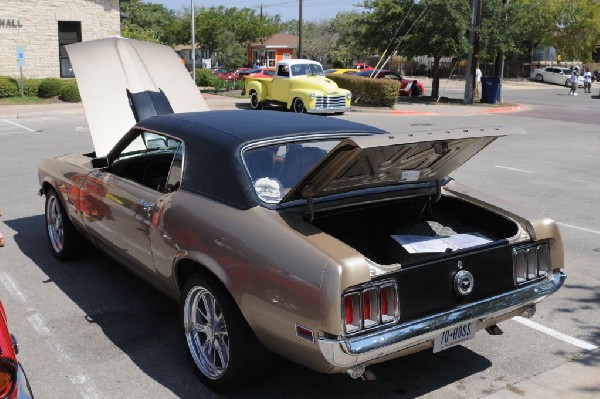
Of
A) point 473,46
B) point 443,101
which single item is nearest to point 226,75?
point 443,101

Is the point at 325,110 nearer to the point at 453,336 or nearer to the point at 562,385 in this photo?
the point at 562,385

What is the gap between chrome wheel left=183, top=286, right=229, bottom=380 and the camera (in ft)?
13.2

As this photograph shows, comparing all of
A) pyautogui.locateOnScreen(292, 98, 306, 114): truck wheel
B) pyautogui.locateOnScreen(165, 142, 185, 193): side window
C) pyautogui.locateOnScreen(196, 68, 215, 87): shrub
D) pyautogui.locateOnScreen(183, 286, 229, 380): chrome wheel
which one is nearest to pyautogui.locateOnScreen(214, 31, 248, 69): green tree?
pyautogui.locateOnScreen(196, 68, 215, 87): shrub

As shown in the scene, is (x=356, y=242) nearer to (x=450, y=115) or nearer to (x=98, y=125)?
(x=98, y=125)

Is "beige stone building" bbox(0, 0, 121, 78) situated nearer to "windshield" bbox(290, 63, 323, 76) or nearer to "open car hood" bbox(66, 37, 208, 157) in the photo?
"windshield" bbox(290, 63, 323, 76)

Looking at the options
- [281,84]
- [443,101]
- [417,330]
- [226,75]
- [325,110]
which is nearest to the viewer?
[417,330]

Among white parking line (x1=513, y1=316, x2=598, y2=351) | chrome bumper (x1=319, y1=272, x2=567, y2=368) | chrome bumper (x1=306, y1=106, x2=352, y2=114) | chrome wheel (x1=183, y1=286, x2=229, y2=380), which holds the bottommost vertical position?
white parking line (x1=513, y1=316, x2=598, y2=351)

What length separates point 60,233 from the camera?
6492mm

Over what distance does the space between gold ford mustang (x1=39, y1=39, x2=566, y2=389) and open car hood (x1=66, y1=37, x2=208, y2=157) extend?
2395 mm

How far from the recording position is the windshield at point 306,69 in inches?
944

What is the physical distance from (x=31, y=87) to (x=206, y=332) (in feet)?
86.4

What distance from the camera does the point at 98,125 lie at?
7.76m

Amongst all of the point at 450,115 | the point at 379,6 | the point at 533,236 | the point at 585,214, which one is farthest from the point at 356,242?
the point at 379,6

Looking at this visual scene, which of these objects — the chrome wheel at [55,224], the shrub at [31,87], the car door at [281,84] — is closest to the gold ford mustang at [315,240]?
the chrome wheel at [55,224]
